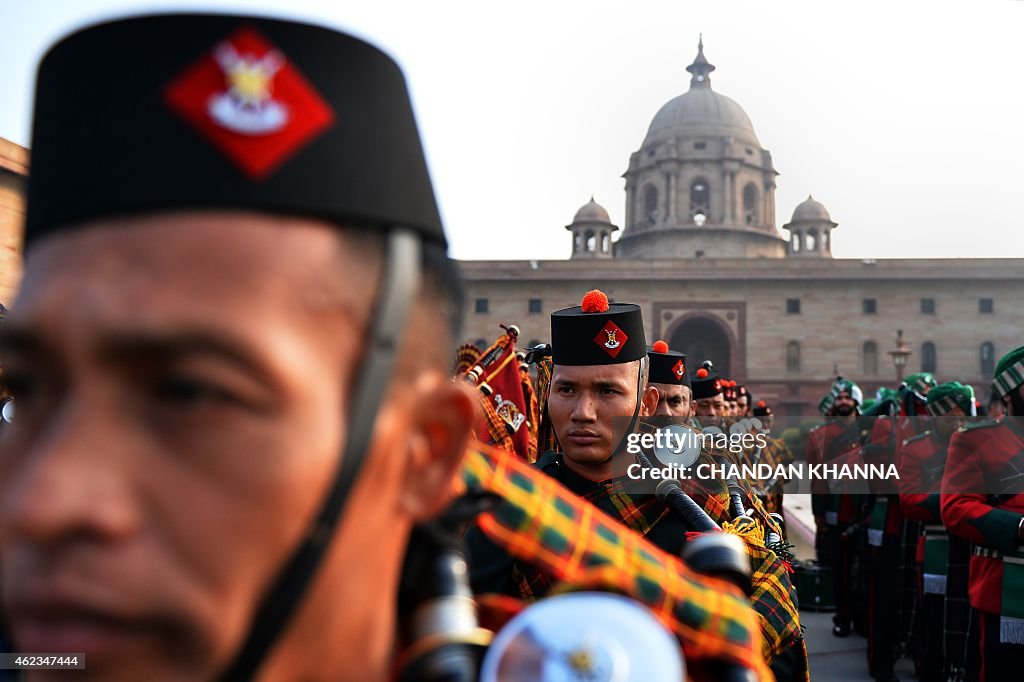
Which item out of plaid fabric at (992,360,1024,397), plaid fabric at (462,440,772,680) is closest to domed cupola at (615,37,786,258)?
plaid fabric at (992,360,1024,397)

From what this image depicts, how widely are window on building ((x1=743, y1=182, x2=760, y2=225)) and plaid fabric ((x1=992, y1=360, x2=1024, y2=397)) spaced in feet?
179

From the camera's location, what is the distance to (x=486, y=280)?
148 ft

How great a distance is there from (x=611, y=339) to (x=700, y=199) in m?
55.9

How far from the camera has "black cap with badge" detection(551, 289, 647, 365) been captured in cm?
348

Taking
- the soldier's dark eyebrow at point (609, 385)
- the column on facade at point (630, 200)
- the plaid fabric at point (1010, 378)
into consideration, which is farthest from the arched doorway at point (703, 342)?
the soldier's dark eyebrow at point (609, 385)

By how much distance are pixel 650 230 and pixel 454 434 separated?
55937mm

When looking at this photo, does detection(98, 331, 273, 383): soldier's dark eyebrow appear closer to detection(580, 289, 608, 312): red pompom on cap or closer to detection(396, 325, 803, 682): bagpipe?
detection(396, 325, 803, 682): bagpipe

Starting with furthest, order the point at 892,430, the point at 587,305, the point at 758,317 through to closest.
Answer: the point at 758,317, the point at 892,430, the point at 587,305

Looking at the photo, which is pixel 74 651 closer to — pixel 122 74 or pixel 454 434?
pixel 454 434

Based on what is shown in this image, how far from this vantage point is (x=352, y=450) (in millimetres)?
945

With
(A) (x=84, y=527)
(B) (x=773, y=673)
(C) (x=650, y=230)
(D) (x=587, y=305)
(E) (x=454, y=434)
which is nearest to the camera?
(A) (x=84, y=527)

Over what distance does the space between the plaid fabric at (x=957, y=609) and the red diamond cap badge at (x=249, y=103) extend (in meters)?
5.81

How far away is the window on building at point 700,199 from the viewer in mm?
56750

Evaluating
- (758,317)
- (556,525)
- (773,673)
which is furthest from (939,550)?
(758,317)
